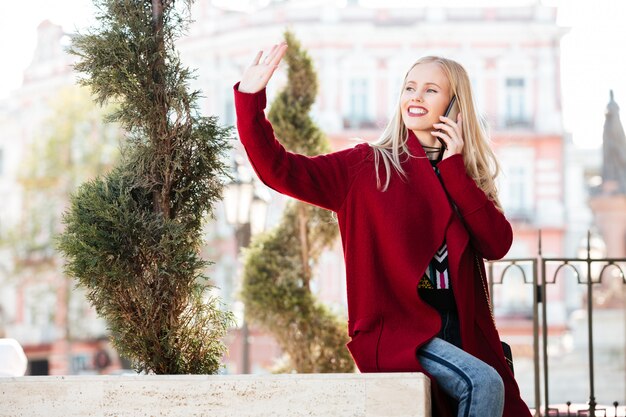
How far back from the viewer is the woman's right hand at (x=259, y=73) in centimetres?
395

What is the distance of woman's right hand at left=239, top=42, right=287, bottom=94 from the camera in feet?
13.0

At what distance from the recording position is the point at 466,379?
3729mm

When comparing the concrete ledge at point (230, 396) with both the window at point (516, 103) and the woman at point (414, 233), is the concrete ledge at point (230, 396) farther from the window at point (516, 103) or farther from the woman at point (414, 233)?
the window at point (516, 103)

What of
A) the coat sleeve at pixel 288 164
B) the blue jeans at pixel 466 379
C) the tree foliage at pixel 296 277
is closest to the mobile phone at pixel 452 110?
the coat sleeve at pixel 288 164

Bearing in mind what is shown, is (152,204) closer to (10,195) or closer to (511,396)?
(511,396)

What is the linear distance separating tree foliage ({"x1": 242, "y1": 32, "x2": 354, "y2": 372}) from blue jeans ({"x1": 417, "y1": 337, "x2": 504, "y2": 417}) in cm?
517

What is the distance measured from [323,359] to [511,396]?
5.04 meters

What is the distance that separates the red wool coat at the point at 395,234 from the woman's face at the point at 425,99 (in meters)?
0.16

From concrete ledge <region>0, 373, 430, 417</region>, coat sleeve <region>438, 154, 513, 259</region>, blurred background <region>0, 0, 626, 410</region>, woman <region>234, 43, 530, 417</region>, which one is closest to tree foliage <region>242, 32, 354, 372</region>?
woman <region>234, 43, 530, 417</region>

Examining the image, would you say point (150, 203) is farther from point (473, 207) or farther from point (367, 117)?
point (367, 117)

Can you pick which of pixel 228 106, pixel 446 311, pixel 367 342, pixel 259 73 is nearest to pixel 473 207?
pixel 446 311

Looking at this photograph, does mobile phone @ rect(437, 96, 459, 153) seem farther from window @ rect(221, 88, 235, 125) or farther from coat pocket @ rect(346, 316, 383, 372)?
window @ rect(221, 88, 235, 125)

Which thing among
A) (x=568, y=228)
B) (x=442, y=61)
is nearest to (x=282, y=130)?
(x=442, y=61)

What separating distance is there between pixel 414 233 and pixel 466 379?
0.58m
